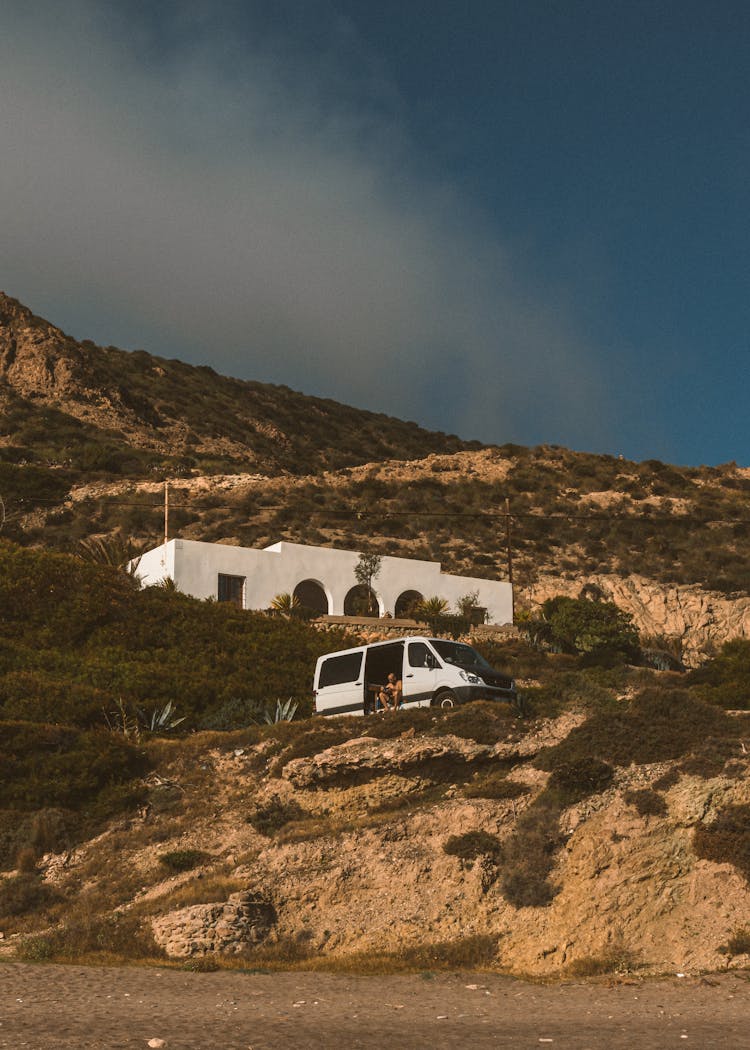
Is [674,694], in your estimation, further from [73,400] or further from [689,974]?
[73,400]

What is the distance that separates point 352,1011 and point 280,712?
16.4 metres

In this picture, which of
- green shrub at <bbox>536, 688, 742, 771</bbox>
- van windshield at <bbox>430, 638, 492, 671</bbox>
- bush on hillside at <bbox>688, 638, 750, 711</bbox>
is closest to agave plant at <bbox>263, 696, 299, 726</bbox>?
van windshield at <bbox>430, 638, 492, 671</bbox>

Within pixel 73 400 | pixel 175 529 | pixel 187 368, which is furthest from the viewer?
pixel 187 368

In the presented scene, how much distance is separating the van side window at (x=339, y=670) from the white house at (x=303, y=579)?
15.0 metres

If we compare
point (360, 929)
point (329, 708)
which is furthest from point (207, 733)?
point (360, 929)

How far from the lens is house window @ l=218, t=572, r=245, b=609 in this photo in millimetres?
42531

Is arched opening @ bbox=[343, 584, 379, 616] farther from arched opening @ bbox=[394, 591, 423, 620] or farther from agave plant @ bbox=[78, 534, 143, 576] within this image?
agave plant @ bbox=[78, 534, 143, 576]

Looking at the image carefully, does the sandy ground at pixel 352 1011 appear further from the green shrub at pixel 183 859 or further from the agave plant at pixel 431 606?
the agave plant at pixel 431 606

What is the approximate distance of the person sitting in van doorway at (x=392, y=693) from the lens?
2588 centimetres

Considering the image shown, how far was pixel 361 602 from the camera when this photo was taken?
46.1 m

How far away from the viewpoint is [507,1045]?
1125 centimetres

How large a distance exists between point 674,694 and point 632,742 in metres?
2.30

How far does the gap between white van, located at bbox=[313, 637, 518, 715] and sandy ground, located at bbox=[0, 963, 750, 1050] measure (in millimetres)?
9872

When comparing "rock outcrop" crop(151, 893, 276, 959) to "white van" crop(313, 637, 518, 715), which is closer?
"rock outcrop" crop(151, 893, 276, 959)
